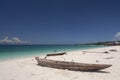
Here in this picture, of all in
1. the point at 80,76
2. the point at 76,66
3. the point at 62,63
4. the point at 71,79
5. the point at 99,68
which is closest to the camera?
the point at 71,79

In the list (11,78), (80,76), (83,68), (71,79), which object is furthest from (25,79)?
(83,68)

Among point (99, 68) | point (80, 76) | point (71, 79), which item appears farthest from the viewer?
point (99, 68)

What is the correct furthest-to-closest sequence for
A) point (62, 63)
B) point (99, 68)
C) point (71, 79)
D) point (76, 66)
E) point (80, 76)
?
1. point (62, 63)
2. point (76, 66)
3. point (99, 68)
4. point (80, 76)
5. point (71, 79)

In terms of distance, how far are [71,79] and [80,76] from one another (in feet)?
2.47

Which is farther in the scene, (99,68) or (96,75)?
(99,68)

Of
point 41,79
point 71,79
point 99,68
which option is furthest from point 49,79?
point 99,68

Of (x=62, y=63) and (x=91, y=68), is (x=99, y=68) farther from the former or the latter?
(x=62, y=63)

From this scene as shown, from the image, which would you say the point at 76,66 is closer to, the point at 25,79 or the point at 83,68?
A: the point at 83,68

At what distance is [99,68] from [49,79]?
3.19 metres

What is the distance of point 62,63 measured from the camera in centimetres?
995

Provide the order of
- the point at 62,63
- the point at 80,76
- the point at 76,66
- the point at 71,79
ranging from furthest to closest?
the point at 62,63
the point at 76,66
the point at 80,76
the point at 71,79

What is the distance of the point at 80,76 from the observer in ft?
26.2

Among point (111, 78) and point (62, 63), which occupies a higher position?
point (62, 63)

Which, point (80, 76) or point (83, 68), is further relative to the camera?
point (83, 68)
